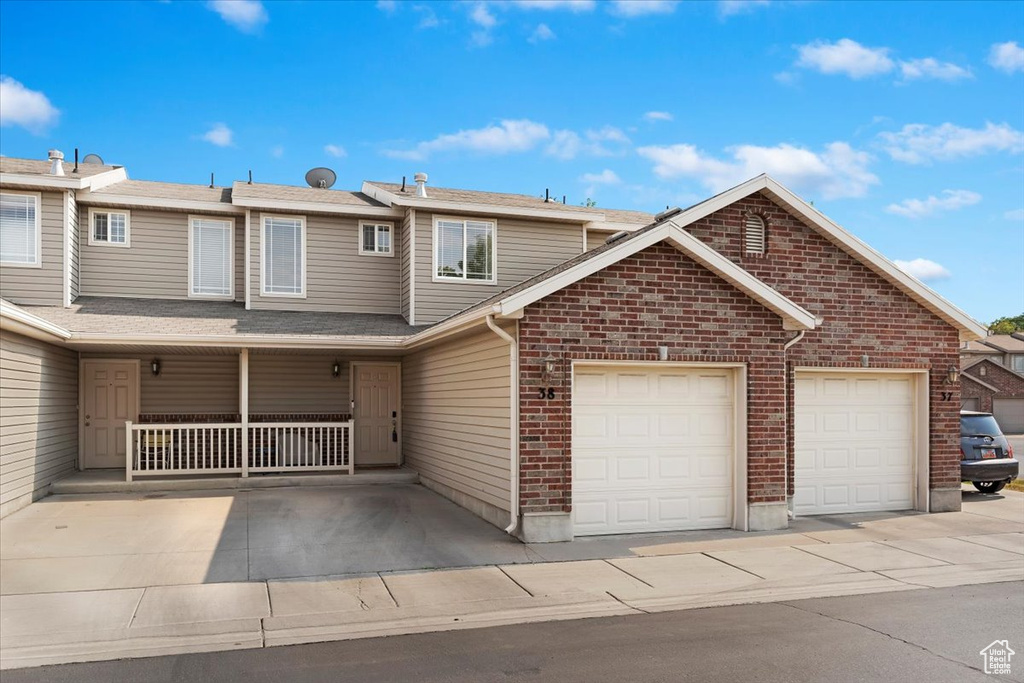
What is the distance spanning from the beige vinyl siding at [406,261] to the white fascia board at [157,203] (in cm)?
330

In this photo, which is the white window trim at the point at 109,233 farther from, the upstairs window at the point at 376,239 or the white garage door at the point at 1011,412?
the white garage door at the point at 1011,412

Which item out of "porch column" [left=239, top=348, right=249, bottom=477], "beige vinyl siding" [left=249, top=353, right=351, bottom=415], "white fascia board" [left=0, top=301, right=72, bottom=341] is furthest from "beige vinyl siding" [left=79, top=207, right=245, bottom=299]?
"white fascia board" [left=0, top=301, right=72, bottom=341]

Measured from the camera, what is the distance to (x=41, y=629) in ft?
21.4

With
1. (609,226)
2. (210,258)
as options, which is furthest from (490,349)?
(210,258)

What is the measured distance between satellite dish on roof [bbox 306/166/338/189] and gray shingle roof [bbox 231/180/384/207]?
173cm

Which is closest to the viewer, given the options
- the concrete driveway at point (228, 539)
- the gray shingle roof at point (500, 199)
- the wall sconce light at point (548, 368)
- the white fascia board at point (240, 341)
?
the concrete driveway at point (228, 539)

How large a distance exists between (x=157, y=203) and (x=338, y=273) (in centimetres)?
380

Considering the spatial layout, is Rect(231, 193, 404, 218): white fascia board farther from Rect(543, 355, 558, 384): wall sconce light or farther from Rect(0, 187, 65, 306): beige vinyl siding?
Rect(543, 355, 558, 384): wall sconce light

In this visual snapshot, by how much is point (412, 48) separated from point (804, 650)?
15.5 metres

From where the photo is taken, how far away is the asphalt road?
5445 millimetres

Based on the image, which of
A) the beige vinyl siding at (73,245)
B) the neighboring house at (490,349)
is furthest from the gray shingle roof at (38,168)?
the beige vinyl siding at (73,245)

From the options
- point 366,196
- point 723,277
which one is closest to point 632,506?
point 723,277

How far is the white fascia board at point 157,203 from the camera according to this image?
15625 mm

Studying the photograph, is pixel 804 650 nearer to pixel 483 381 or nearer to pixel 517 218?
pixel 483 381
